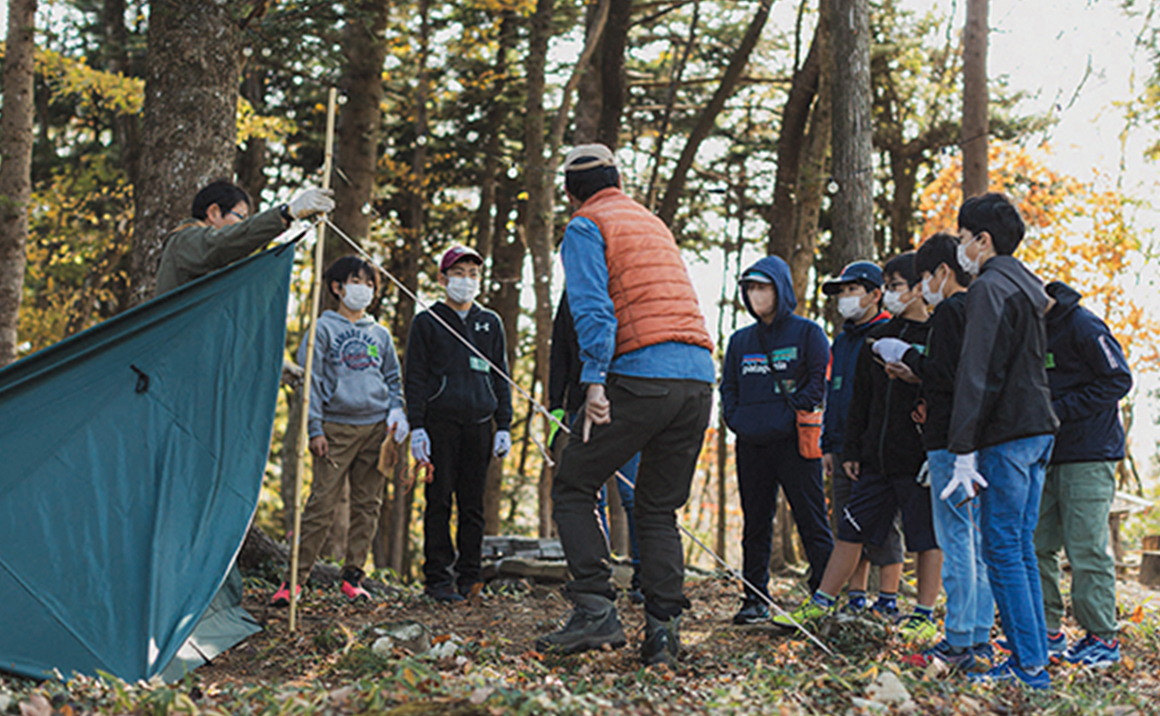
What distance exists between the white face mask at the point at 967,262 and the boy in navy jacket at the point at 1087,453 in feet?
2.43

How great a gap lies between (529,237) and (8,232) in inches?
226

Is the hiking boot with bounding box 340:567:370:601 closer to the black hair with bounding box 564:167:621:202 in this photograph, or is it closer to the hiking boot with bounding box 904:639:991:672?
the black hair with bounding box 564:167:621:202

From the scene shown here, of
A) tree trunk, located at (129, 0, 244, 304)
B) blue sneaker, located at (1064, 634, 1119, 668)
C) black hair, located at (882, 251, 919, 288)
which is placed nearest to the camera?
blue sneaker, located at (1064, 634, 1119, 668)

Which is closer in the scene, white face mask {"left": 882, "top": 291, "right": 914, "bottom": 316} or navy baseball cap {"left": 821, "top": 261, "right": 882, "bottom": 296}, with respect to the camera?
white face mask {"left": 882, "top": 291, "right": 914, "bottom": 316}

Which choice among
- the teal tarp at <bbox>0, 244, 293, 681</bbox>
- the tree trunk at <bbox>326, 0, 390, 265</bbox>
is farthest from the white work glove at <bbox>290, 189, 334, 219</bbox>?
the tree trunk at <bbox>326, 0, 390, 265</bbox>

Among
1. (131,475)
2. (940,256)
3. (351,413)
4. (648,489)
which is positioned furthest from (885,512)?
(131,475)

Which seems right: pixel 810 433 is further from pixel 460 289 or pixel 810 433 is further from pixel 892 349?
pixel 460 289

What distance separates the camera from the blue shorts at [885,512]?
5215mm

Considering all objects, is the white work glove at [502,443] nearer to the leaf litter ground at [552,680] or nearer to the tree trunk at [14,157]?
the leaf litter ground at [552,680]

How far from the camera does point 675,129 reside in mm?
15930

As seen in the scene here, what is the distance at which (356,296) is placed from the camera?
20.5ft

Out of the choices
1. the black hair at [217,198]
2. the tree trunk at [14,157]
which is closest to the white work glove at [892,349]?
the black hair at [217,198]

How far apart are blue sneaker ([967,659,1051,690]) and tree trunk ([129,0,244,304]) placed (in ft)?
17.8

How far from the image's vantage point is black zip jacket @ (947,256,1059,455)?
13.9 feet
